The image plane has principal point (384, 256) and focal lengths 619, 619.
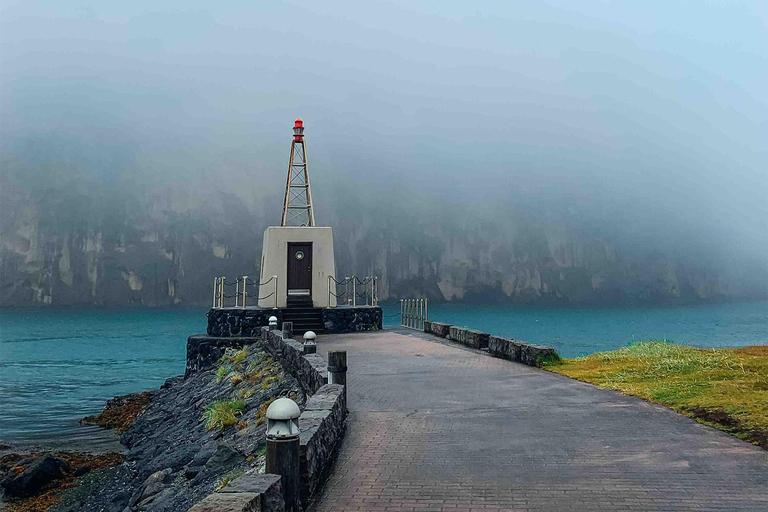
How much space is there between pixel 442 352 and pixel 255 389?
5830 millimetres

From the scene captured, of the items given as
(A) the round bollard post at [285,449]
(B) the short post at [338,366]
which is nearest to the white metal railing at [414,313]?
(B) the short post at [338,366]

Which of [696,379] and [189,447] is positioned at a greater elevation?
[696,379]

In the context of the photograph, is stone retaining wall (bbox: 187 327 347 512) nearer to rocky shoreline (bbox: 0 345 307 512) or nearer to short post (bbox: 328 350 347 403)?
short post (bbox: 328 350 347 403)

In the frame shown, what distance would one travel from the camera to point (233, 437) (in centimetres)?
1170

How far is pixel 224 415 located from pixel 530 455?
29.8 ft

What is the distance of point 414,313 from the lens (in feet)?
96.7

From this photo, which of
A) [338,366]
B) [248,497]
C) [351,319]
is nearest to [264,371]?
[338,366]

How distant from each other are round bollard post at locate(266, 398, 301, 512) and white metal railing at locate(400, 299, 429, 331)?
2169cm

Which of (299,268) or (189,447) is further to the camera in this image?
(299,268)

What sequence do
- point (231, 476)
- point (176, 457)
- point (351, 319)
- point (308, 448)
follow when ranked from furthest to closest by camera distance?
point (351, 319) → point (176, 457) → point (231, 476) → point (308, 448)

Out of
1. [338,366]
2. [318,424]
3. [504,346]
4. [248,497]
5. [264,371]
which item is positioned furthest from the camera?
[504,346]

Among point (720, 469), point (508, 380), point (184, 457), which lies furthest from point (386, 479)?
point (184, 457)

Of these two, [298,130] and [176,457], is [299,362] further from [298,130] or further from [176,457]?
[298,130]

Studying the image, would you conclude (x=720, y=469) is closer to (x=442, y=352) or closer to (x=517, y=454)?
(x=517, y=454)
